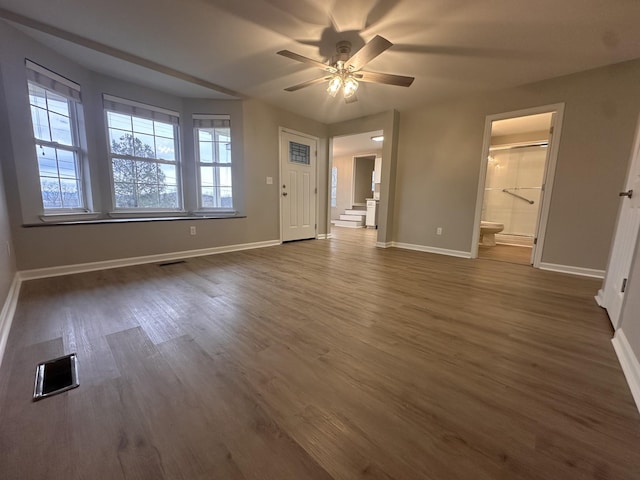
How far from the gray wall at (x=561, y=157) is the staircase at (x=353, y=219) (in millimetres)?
3756

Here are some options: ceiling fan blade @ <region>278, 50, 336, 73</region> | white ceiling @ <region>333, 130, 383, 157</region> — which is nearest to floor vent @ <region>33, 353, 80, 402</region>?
ceiling fan blade @ <region>278, 50, 336, 73</region>

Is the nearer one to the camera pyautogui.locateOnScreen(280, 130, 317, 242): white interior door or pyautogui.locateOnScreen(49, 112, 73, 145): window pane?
pyautogui.locateOnScreen(49, 112, 73, 145): window pane

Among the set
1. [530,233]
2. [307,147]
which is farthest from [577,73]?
[307,147]

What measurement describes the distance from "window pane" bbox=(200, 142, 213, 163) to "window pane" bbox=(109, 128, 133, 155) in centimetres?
93

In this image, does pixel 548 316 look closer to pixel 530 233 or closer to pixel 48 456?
pixel 48 456

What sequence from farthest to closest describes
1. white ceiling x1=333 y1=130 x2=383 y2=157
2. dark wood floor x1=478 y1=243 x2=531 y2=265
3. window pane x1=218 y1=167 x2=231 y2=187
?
white ceiling x1=333 y1=130 x2=383 y2=157 → window pane x1=218 y1=167 x2=231 y2=187 → dark wood floor x1=478 y1=243 x2=531 y2=265

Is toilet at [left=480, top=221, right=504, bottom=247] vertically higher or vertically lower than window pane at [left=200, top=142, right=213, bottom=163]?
lower

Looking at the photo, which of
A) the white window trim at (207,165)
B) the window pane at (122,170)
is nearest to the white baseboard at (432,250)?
the white window trim at (207,165)

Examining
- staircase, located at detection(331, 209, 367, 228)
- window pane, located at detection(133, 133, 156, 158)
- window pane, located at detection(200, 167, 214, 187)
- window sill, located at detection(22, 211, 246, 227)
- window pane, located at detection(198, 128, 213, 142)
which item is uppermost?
window pane, located at detection(198, 128, 213, 142)

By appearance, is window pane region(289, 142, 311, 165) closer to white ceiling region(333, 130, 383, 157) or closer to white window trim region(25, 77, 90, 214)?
white ceiling region(333, 130, 383, 157)

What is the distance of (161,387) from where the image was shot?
3.78 feet

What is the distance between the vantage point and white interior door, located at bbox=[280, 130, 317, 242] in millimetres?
4742

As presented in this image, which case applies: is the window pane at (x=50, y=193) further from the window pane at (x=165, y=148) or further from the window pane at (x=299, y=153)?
the window pane at (x=299, y=153)

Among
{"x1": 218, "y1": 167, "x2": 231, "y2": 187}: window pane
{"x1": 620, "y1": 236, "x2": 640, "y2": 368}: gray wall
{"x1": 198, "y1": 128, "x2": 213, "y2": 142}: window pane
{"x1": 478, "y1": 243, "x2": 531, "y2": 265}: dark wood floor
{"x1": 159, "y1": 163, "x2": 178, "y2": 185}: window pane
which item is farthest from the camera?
{"x1": 218, "y1": 167, "x2": 231, "y2": 187}: window pane
